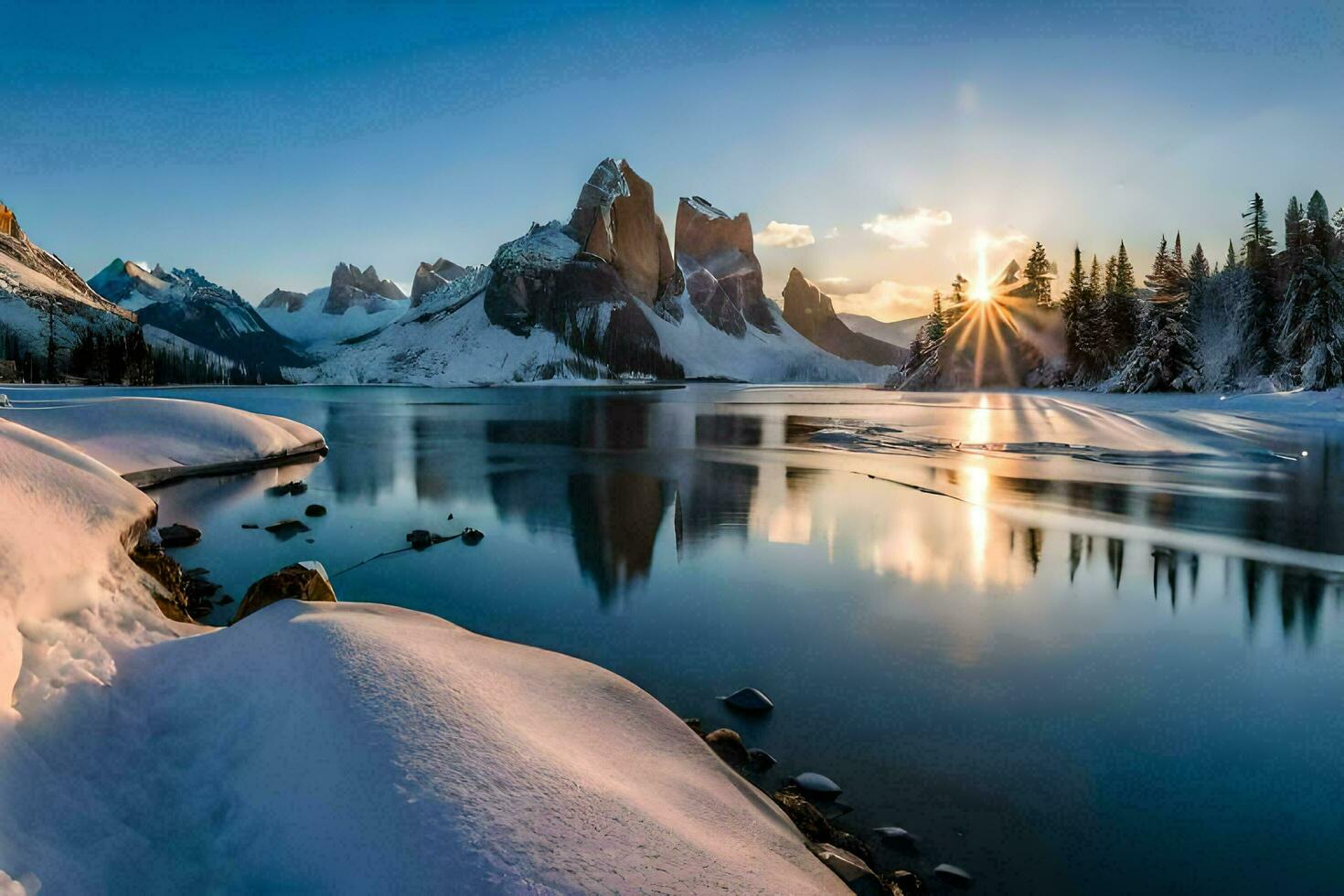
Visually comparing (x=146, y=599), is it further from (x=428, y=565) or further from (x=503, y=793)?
(x=428, y=565)

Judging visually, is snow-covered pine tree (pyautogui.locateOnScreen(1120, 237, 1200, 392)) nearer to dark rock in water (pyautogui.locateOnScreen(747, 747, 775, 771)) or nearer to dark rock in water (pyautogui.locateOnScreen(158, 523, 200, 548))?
dark rock in water (pyautogui.locateOnScreen(747, 747, 775, 771))

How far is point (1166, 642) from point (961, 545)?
17.0ft

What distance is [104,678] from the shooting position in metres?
4.93

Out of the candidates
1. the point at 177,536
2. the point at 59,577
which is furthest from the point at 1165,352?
the point at 59,577

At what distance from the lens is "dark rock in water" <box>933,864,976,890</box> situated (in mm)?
4727

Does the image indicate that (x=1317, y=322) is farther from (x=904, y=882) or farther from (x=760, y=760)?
(x=904, y=882)

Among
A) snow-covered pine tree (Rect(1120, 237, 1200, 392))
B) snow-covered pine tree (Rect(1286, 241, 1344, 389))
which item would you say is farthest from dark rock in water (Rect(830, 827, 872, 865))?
snow-covered pine tree (Rect(1120, 237, 1200, 392))

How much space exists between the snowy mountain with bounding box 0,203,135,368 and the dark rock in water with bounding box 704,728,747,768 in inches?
5184

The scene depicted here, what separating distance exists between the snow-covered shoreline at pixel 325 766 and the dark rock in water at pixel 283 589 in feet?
3.92

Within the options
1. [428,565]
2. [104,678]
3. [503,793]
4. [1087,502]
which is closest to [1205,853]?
[503,793]

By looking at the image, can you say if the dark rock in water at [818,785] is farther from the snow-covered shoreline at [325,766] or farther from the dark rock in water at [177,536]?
the dark rock in water at [177,536]

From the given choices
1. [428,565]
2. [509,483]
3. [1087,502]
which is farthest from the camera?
[509,483]

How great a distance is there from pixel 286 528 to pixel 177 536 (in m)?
2.05

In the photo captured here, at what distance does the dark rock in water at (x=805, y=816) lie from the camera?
5.07 metres
